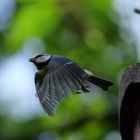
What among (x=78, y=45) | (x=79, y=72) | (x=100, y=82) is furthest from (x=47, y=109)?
(x=78, y=45)

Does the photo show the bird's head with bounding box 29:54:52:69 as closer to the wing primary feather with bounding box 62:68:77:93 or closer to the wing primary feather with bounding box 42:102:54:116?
the wing primary feather with bounding box 62:68:77:93

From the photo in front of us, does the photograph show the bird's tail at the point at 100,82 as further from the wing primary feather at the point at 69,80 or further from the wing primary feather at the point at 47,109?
the wing primary feather at the point at 47,109

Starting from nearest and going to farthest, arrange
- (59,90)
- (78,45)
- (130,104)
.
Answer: (130,104) < (59,90) < (78,45)

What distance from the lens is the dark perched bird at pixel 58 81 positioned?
2.07m

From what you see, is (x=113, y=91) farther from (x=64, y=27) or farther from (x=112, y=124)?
(x=64, y=27)

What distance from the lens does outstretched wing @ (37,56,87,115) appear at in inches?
81.3

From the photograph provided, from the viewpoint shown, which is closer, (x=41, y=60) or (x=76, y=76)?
(x=76, y=76)

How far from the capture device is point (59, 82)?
213 centimetres

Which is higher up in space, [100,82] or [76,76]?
[76,76]

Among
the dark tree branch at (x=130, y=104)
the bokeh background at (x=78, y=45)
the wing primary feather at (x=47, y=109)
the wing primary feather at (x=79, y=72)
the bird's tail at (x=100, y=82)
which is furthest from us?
the bokeh background at (x=78, y=45)

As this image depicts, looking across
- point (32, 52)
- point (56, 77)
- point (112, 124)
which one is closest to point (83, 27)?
point (32, 52)

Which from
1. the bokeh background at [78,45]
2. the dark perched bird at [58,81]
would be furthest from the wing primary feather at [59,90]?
the bokeh background at [78,45]

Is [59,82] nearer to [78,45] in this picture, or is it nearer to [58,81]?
[58,81]

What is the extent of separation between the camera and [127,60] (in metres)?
4.00
